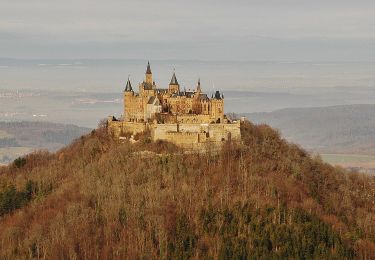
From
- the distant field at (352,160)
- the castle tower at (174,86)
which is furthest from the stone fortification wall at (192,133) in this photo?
the distant field at (352,160)

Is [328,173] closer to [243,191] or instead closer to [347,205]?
[347,205]

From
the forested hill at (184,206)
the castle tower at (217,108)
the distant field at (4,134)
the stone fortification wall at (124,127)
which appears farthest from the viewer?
the distant field at (4,134)

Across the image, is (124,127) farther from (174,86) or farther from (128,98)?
(174,86)

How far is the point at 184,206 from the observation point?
167ft

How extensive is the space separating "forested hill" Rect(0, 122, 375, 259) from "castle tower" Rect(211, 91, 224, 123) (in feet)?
7.92

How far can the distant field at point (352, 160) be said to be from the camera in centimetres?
13816

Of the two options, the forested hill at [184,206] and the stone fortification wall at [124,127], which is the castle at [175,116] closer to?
the stone fortification wall at [124,127]

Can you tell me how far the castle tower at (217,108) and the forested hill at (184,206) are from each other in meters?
2.41

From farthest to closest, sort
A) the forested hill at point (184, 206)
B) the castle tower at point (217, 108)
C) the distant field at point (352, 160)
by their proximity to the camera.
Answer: the distant field at point (352, 160) → the castle tower at point (217, 108) → the forested hill at point (184, 206)

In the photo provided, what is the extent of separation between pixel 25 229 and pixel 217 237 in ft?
42.5

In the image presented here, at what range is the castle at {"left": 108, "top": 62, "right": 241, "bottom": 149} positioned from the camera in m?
55.1

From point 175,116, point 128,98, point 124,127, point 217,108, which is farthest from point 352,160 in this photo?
point 175,116

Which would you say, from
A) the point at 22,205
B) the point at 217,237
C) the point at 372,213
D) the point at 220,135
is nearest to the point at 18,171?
the point at 22,205

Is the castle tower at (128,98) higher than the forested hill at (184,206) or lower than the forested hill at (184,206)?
higher
